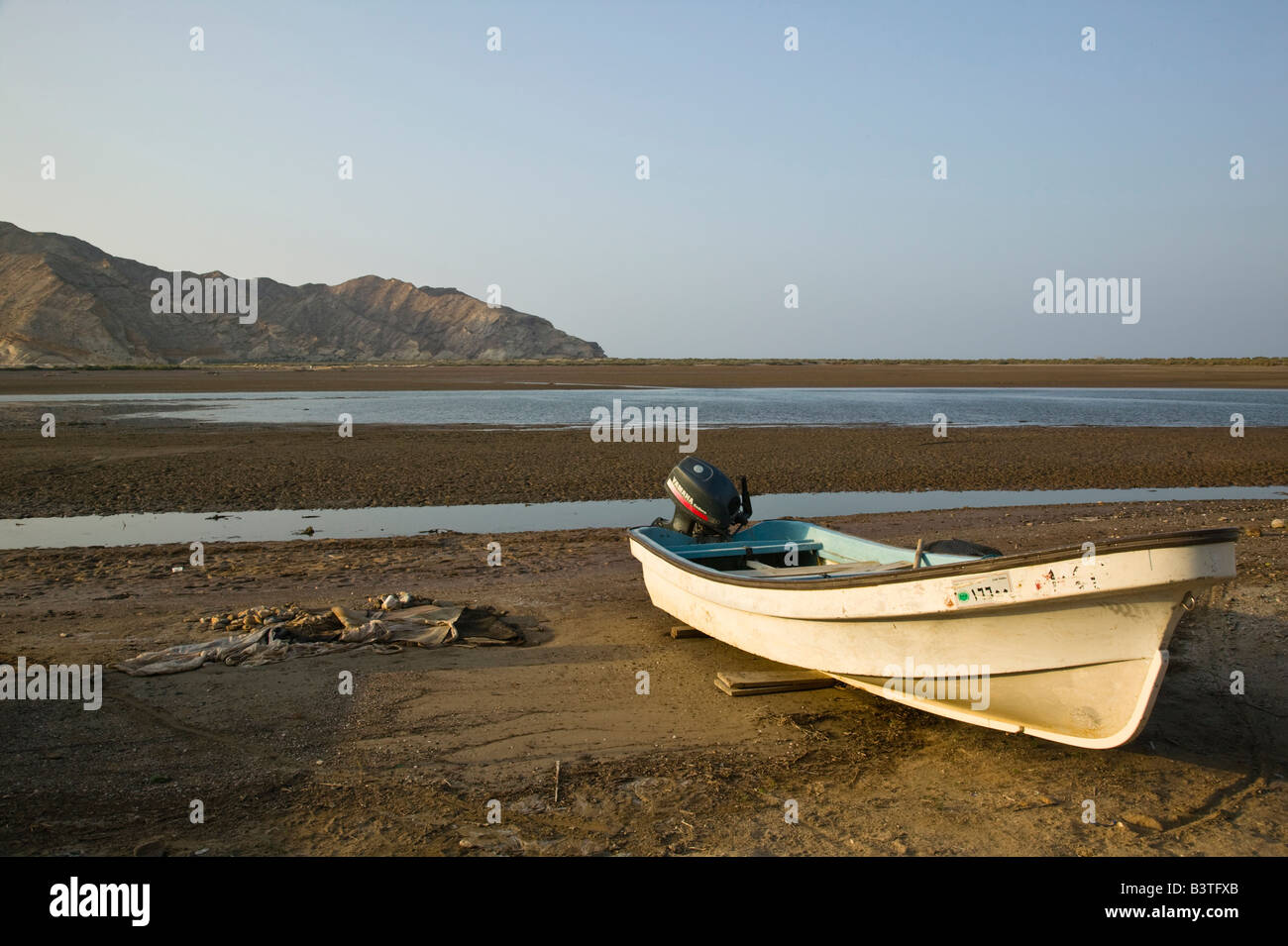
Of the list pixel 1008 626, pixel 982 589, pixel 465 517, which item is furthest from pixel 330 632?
pixel 465 517

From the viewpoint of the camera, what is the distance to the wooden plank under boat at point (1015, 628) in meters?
5.08

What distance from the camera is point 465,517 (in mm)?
15508

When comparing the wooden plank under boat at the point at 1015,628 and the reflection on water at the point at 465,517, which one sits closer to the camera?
the wooden plank under boat at the point at 1015,628

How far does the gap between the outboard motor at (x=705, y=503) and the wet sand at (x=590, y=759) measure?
1.30m

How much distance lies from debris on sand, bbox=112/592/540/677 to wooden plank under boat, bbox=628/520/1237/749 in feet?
8.91

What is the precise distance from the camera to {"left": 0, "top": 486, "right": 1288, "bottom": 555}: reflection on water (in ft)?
45.1

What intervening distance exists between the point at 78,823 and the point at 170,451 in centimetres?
1923

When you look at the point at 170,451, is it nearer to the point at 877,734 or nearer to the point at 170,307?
the point at 877,734

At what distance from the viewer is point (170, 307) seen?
417ft

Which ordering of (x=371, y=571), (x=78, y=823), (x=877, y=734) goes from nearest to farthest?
1. (x=78, y=823)
2. (x=877, y=734)
3. (x=371, y=571)

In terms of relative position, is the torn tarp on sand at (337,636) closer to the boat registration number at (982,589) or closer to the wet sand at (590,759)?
the wet sand at (590,759)

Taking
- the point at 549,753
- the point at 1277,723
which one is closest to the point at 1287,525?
the point at 1277,723

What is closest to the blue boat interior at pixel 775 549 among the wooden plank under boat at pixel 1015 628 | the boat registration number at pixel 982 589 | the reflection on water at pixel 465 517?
the wooden plank under boat at pixel 1015 628

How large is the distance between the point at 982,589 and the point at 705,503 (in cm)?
472
